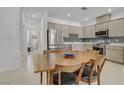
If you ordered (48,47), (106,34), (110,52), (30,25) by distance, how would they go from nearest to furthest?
(110,52)
(106,34)
(48,47)
(30,25)

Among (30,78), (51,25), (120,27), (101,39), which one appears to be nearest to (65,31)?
(51,25)

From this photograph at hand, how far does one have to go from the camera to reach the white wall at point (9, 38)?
3.99 m

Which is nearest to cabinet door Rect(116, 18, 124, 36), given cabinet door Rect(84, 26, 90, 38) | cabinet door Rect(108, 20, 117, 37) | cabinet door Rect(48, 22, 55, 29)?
cabinet door Rect(108, 20, 117, 37)

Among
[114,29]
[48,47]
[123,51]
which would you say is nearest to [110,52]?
[123,51]

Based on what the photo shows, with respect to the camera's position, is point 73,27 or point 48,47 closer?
point 48,47

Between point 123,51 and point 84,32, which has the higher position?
point 84,32

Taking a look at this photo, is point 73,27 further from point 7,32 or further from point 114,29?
point 7,32

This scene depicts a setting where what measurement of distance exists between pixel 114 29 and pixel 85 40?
11.6 feet

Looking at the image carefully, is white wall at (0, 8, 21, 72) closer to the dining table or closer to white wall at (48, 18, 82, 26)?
the dining table

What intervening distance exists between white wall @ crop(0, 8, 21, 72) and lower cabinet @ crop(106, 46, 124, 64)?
419 centimetres

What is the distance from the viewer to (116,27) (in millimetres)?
5688

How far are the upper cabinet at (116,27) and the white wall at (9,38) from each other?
175 inches

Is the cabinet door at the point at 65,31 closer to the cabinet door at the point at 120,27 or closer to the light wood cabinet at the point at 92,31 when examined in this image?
the light wood cabinet at the point at 92,31
